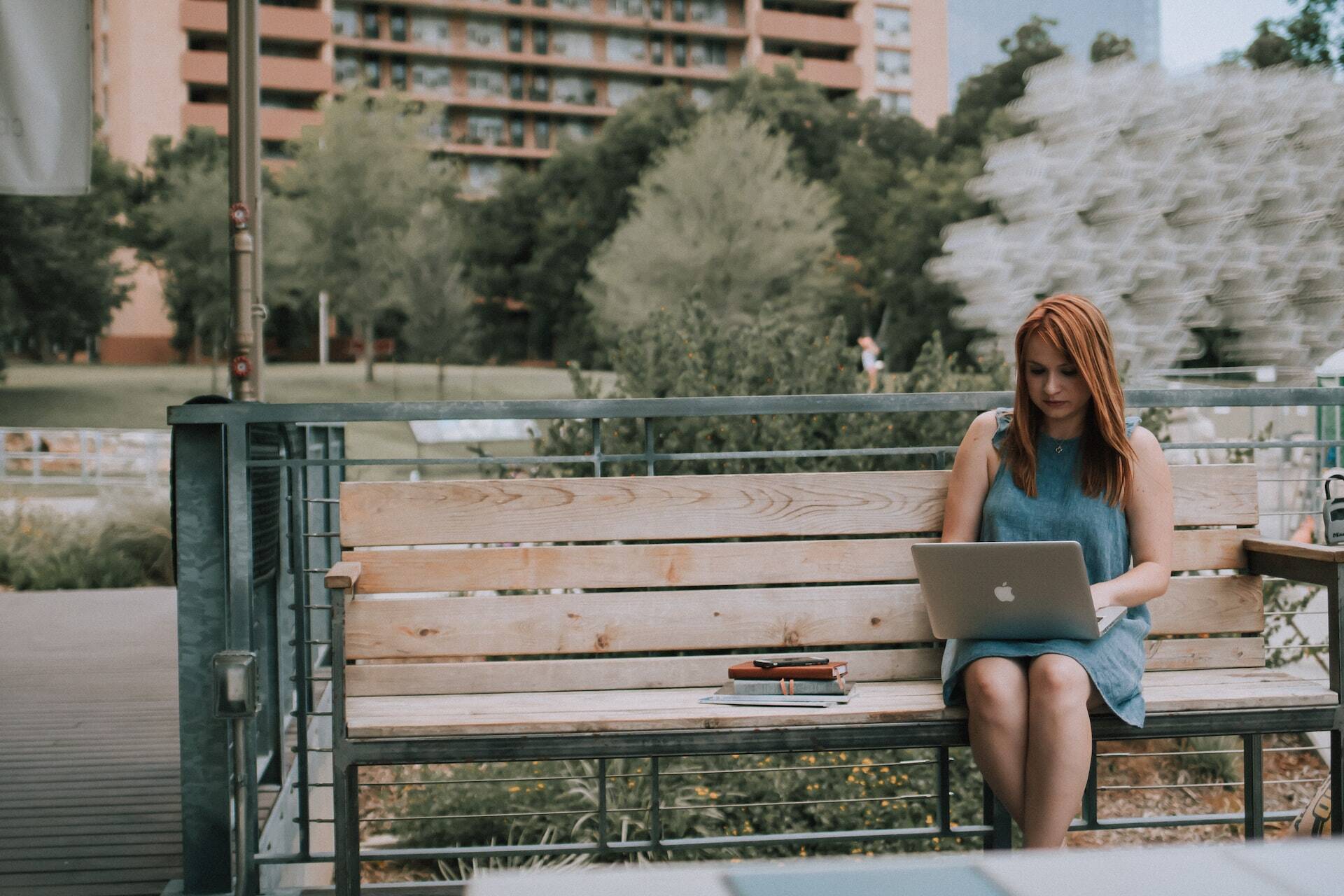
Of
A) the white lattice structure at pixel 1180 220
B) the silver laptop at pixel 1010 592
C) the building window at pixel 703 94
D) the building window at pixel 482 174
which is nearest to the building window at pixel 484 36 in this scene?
the building window at pixel 482 174

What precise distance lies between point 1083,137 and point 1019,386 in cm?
1621

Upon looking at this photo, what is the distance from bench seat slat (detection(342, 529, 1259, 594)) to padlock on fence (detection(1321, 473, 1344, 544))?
26 cm

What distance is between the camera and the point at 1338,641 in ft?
10.4

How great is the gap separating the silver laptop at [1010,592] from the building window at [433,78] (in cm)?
5200

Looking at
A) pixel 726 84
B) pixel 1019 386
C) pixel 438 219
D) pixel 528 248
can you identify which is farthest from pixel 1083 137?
pixel 726 84

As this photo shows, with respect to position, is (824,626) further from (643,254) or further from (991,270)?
(643,254)

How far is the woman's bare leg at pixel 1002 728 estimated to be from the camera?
292 cm

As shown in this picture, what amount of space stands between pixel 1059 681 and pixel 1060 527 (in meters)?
0.48

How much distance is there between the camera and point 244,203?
811 cm

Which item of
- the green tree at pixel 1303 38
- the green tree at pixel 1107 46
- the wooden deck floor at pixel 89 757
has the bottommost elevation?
the wooden deck floor at pixel 89 757

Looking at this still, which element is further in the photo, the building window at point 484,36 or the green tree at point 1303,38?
the building window at point 484,36

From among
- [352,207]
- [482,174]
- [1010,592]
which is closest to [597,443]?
[1010,592]

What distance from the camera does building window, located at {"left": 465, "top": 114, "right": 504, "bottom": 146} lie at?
177 feet

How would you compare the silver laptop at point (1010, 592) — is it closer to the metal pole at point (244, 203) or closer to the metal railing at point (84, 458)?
the metal pole at point (244, 203)
